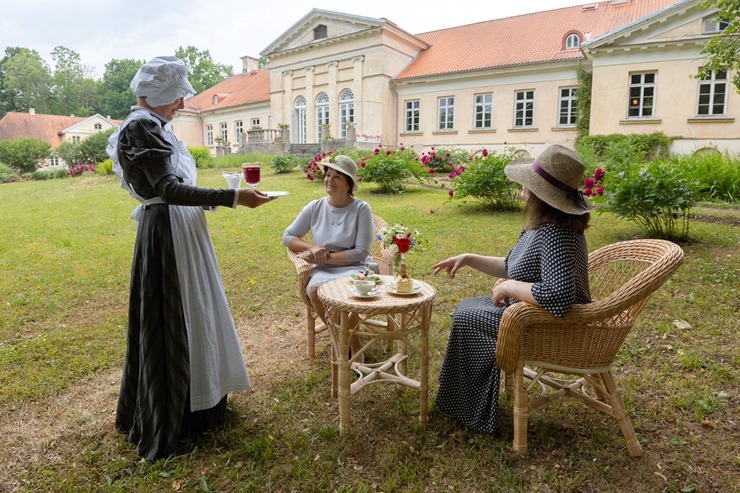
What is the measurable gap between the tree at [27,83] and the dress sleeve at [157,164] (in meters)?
70.9

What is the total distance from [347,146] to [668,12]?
13316 millimetres

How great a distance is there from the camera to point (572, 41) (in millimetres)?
20812

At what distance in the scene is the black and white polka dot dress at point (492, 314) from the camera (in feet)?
7.35

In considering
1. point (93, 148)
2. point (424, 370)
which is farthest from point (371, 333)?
point (93, 148)

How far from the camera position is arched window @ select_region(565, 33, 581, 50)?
813 inches

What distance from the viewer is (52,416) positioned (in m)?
2.97

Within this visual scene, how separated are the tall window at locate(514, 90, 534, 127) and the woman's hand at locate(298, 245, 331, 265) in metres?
20.1

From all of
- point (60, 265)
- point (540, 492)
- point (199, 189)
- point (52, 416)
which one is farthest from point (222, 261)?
point (540, 492)

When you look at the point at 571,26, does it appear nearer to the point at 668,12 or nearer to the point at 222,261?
the point at 668,12

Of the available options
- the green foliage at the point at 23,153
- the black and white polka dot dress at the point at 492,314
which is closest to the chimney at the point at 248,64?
the green foliage at the point at 23,153

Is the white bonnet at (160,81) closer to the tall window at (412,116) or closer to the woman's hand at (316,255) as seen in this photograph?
the woman's hand at (316,255)

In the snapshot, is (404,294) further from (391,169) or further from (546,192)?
(391,169)

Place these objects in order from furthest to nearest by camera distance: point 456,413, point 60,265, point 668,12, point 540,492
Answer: point 668,12
point 60,265
point 456,413
point 540,492

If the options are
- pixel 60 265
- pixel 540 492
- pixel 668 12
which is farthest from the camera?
pixel 668 12
